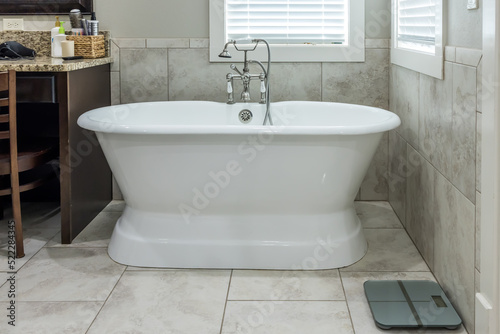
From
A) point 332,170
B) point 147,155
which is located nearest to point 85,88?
point 147,155

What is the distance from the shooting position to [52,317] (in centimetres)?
232

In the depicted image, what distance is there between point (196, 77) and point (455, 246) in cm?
207

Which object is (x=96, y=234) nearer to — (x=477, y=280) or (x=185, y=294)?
(x=185, y=294)

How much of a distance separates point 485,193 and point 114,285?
156 cm

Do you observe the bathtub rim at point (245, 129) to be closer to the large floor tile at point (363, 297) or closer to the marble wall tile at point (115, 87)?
the large floor tile at point (363, 297)

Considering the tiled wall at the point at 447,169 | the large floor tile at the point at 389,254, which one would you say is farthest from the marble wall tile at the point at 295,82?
the large floor tile at the point at 389,254

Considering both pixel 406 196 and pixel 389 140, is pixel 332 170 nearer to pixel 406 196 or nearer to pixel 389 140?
pixel 406 196

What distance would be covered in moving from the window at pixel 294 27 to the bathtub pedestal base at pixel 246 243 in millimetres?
1320

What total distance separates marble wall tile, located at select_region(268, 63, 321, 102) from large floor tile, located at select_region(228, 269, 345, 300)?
1407 mm

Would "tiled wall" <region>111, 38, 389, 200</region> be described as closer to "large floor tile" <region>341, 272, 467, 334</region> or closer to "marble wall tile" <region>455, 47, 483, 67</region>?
"large floor tile" <region>341, 272, 467, 334</region>

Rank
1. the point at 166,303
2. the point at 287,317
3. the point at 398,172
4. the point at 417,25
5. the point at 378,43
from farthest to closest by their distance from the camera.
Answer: the point at 378,43, the point at 398,172, the point at 417,25, the point at 166,303, the point at 287,317

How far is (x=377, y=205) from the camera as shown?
3.86m

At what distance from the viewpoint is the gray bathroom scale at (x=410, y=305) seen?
86.4 inches

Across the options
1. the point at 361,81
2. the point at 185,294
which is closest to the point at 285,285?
the point at 185,294
